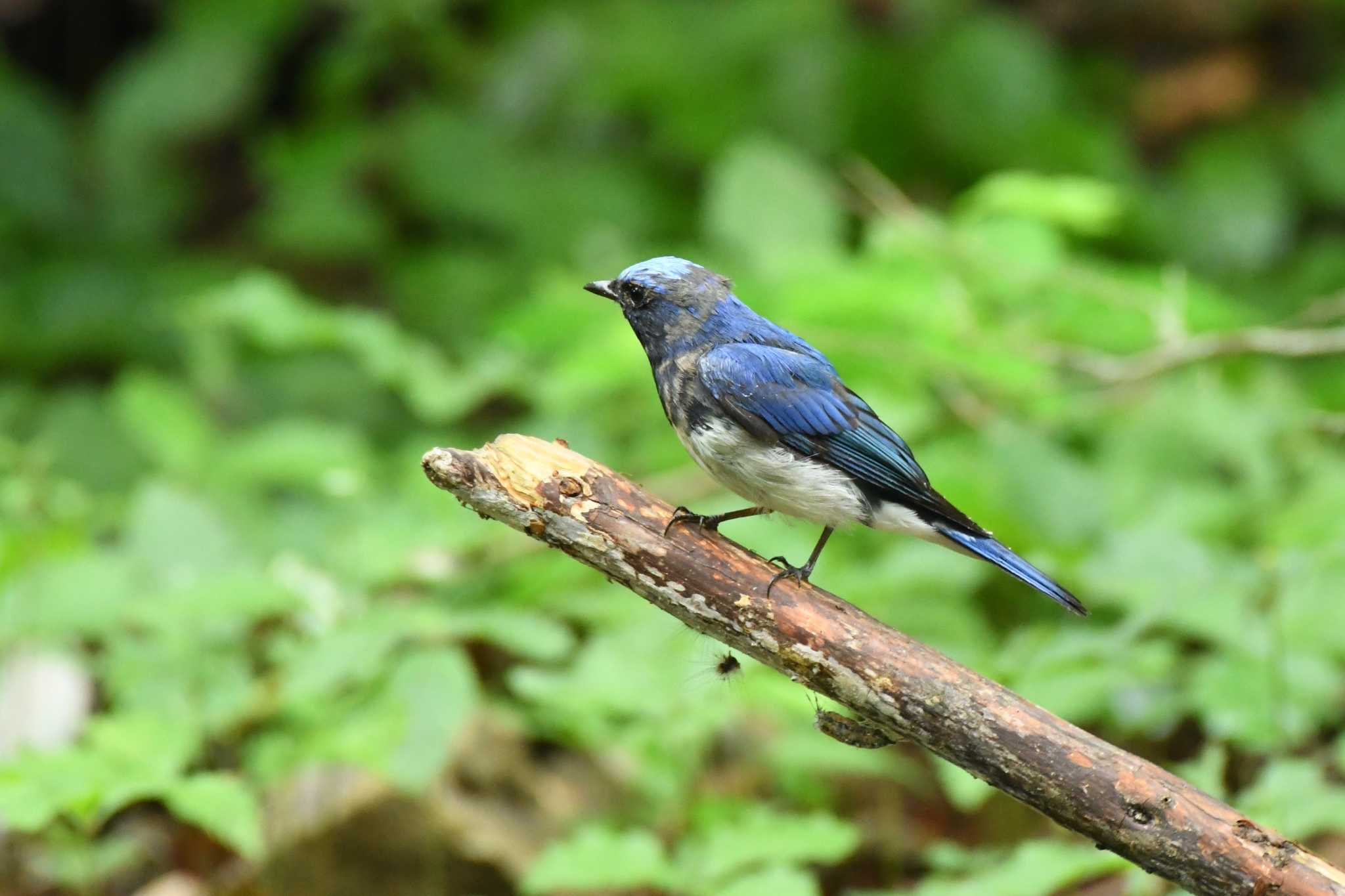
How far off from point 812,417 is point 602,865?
1.17 m

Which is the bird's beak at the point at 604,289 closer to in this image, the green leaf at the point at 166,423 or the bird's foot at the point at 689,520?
the bird's foot at the point at 689,520

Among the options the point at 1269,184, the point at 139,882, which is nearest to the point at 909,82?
the point at 1269,184

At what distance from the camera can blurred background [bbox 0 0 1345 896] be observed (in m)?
3.77

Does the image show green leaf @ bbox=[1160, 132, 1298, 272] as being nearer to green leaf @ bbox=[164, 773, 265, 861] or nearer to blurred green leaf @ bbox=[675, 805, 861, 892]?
blurred green leaf @ bbox=[675, 805, 861, 892]

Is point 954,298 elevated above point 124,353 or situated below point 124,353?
above

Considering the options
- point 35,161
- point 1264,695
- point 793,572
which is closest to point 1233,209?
point 1264,695

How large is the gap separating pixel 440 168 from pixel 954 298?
3.36 meters

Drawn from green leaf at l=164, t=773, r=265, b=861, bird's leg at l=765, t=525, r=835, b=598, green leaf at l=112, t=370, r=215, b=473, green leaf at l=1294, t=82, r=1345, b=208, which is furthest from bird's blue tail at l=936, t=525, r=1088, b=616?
green leaf at l=1294, t=82, r=1345, b=208

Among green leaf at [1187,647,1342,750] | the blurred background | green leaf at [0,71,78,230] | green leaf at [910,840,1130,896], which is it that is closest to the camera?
green leaf at [910,840,1130,896]

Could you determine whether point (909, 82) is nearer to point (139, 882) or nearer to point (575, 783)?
point (575, 783)

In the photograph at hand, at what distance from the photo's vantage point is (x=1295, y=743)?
3859 millimetres

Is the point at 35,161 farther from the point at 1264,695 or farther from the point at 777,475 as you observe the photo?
the point at 1264,695

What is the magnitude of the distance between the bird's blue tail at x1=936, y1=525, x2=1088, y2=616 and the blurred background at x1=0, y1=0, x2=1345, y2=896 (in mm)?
579

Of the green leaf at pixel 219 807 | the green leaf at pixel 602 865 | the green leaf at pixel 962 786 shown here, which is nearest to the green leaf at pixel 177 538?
the green leaf at pixel 219 807
